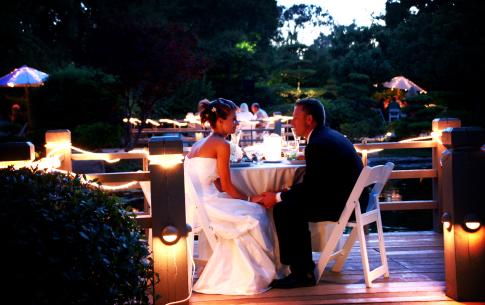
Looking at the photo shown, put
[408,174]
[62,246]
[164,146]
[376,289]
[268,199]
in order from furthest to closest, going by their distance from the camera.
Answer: [408,174]
[268,199]
[376,289]
[164,146]
[62,246]

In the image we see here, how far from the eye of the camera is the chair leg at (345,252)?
14.5 feet

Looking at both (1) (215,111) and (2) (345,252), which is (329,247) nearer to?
(2) (345,252)

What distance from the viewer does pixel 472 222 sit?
364cm

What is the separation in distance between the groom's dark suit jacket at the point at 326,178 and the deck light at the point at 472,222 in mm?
817

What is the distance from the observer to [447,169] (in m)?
3.74

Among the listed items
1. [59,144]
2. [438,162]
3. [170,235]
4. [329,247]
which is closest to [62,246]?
[170,235]

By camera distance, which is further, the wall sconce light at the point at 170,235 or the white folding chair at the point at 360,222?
the white folding chair at the point at 360,222

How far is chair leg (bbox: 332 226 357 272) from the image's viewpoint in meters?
4.41

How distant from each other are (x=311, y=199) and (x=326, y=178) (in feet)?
0.57

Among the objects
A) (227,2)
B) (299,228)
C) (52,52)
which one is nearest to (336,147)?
(299,228)

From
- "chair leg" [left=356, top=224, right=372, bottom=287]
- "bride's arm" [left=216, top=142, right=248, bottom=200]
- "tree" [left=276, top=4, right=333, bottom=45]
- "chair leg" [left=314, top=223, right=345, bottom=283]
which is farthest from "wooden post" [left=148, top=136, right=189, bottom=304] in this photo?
"tree" [left=276, top=4, right=333, bottom=45]

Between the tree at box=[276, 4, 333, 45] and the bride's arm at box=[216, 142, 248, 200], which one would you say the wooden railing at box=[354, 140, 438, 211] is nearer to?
the bride's arm at box=[216, 142, 248, 200]

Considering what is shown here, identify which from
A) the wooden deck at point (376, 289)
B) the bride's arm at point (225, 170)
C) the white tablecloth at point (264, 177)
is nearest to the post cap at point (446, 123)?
the wooden deck at point (376, 289)

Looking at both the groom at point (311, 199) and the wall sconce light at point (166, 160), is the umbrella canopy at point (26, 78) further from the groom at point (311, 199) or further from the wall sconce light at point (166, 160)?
the wall sconce light at point (166, 160)
